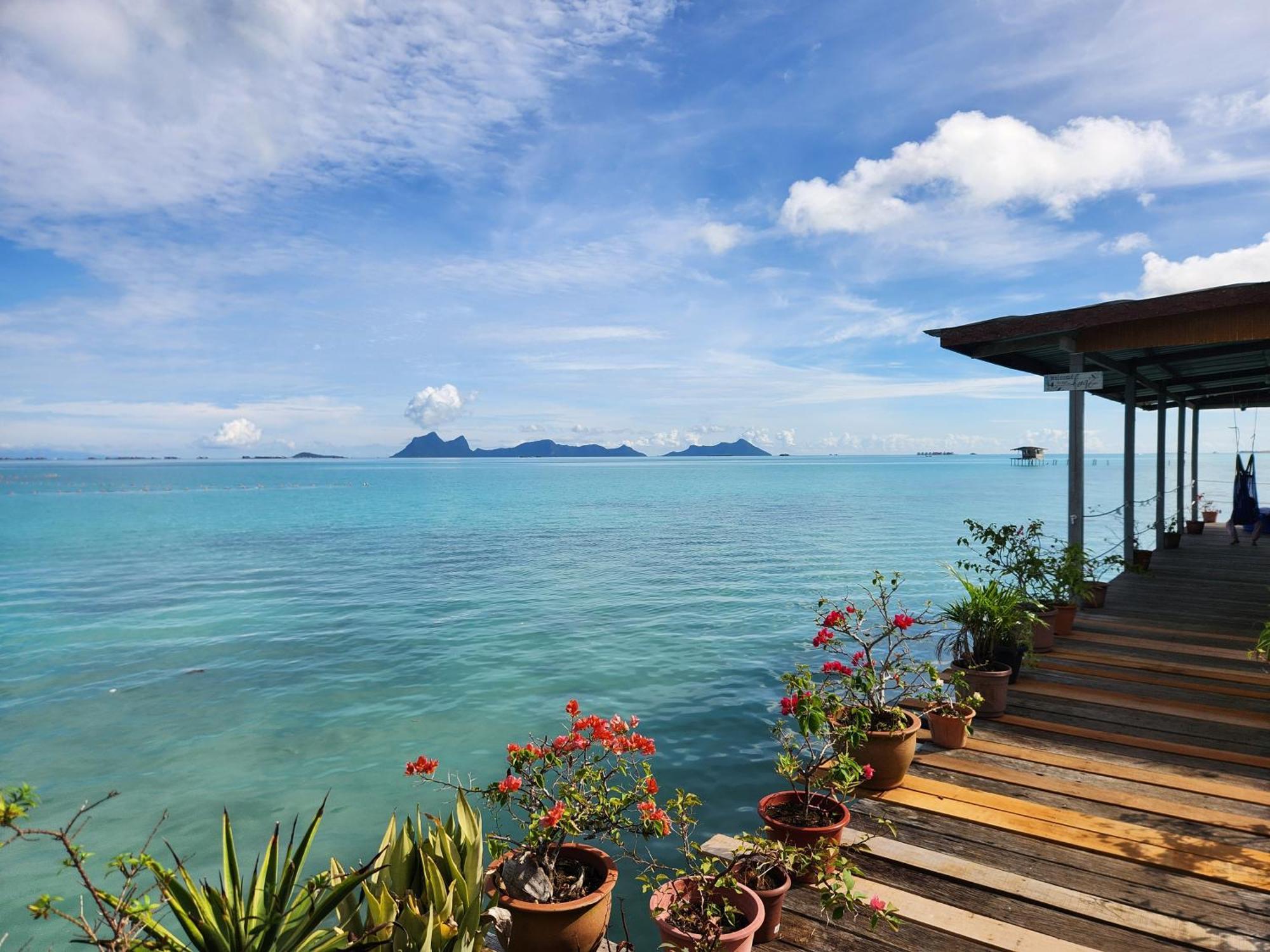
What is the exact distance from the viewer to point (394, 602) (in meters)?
16.6

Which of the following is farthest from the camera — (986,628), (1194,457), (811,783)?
(1194,457)

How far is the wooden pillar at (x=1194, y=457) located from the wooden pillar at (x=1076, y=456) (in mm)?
12087

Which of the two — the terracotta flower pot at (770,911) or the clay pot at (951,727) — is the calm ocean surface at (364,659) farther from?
the terracotta flower pot at (770,911)

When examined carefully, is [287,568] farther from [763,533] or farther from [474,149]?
[763,533]

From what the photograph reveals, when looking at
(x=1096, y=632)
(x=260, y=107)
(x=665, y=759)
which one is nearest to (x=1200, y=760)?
(x=1096, y=632)

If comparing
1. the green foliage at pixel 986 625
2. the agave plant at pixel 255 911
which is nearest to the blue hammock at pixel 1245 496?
the green foliage at pixel 986 625

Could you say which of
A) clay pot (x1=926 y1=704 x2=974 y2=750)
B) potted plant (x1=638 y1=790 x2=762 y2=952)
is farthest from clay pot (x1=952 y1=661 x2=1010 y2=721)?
potted plant (x1=638 y1=790 x2=762 y2=952)

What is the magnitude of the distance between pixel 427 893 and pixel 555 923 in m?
0.66

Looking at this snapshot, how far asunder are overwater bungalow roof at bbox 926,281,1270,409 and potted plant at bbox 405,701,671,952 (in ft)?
22.4

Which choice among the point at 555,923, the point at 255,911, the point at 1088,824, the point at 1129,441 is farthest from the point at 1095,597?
the point at 255,911

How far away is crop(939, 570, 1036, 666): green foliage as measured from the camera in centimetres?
620

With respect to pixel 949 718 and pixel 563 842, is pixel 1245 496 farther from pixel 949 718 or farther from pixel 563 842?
pixel 563 842

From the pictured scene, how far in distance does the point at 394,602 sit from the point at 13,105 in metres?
11.0

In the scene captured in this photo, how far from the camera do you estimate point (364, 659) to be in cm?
1200
